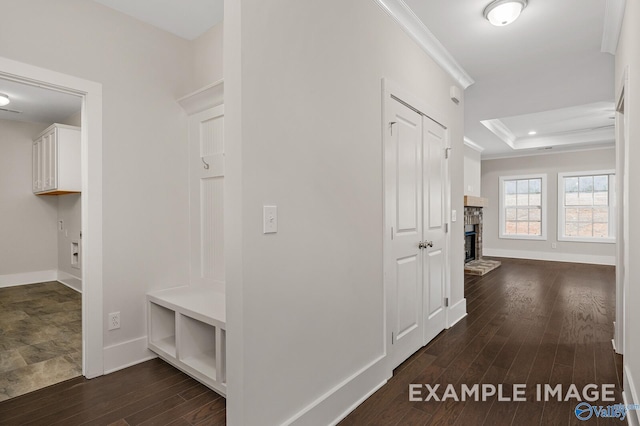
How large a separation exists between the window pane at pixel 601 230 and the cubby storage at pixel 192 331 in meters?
8.55

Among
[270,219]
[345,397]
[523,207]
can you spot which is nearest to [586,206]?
[523,207]

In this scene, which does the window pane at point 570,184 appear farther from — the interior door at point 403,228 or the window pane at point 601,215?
the interior door at point 403,228

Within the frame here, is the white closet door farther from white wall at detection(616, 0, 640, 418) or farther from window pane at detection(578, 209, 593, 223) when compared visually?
window pane at detection(578, 209, 593, 223)

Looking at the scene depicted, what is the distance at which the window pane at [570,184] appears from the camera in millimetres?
7723

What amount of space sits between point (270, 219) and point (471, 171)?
23.5 feet

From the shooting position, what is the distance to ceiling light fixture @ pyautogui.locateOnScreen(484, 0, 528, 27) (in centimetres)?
233

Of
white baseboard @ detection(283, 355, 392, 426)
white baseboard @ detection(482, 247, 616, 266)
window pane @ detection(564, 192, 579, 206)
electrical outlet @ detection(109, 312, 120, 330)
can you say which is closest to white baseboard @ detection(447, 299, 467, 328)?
white baseboard @ detection(283, 355, 392, 426)

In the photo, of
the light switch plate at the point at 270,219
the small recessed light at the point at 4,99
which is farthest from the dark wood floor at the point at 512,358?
the small recessed light at the point at 4,99

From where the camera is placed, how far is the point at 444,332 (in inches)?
128

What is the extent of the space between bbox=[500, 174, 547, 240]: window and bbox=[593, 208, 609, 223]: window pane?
0.96 m

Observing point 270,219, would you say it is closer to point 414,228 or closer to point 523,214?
point 414,228

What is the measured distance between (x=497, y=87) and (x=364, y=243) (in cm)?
309

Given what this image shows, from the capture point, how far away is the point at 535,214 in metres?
8.22

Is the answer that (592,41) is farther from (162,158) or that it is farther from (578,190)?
(578,190)
